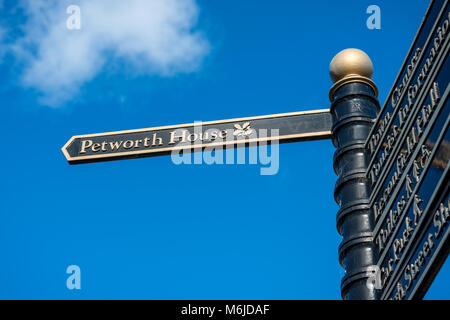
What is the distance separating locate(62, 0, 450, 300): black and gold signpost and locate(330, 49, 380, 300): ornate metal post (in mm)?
12

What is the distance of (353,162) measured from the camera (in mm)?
10039

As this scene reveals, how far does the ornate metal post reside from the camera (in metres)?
9.07

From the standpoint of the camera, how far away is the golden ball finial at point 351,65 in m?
11.0

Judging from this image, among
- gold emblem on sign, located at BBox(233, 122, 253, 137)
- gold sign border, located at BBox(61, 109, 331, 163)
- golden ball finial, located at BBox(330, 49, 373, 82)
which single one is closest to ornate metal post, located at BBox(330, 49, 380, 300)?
golden ball finial, located at BBox(330, 49, 373, 82)

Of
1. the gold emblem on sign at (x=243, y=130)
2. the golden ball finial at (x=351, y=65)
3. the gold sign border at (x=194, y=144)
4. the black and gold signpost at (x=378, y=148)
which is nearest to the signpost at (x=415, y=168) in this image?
the black and gold signpost at (x=378, y=148)

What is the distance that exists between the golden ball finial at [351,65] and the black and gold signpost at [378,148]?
0.01 metres

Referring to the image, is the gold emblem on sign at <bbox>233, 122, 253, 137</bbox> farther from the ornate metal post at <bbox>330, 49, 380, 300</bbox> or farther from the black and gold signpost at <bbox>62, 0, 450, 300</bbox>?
the ornate metal post at <bbox>330, 49, 380, 300</bbox>

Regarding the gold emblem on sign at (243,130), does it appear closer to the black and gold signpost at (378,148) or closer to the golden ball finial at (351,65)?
the black and gold signpost at (378,148)

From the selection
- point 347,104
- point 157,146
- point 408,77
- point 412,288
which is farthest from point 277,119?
point 412,288

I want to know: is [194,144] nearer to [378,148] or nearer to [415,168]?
[378,148]

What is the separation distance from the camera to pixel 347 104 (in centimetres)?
1065

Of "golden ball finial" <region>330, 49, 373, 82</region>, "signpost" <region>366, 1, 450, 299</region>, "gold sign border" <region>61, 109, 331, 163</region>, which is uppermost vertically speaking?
"golden ball finial" <region>330, 49, 373, 82</region>
